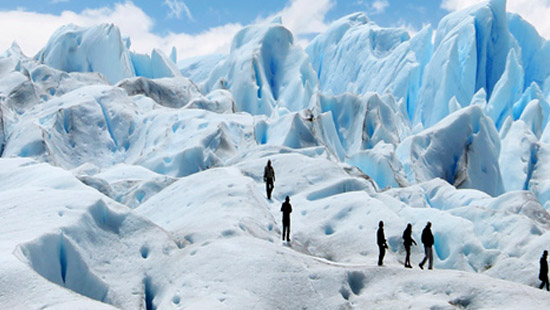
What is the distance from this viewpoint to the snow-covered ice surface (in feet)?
34.5

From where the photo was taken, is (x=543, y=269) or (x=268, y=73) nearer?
(x=543, y=269)

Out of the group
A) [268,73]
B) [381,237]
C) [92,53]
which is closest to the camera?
[381,237]

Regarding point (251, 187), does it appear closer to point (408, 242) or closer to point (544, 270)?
point (408, 242)

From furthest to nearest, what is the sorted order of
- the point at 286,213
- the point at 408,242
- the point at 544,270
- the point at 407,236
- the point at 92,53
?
the point at 92,53 < the point at 544,270 < the point at 286,213 < the point at 408,242 < the point at 407,236

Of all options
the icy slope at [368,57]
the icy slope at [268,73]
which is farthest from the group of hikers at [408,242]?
the icy slope at [368,57]

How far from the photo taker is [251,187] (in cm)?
1587

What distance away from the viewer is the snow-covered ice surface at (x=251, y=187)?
34.5 feet

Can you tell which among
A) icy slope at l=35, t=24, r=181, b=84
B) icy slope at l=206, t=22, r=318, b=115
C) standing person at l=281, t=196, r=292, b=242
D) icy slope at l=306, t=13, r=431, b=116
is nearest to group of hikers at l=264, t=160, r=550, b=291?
standing person at l=281, t=196, r=292, b=242

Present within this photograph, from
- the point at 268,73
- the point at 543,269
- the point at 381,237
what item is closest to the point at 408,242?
the point at 381,237

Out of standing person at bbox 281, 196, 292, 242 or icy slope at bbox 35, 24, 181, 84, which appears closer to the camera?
standing person at bbox 281, 196, 292, 242

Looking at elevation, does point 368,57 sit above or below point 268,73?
below

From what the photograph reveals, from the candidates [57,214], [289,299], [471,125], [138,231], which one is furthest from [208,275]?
[471,125]

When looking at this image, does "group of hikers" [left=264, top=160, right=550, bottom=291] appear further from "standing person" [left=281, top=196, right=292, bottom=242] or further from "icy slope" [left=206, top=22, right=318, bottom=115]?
"icy slope" [left=206, top=22, right=318, bottom=115]

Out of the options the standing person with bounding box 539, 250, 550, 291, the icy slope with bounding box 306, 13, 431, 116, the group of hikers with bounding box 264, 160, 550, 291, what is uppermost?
the group of hikers with bounding box 264, 160, 550, 291
